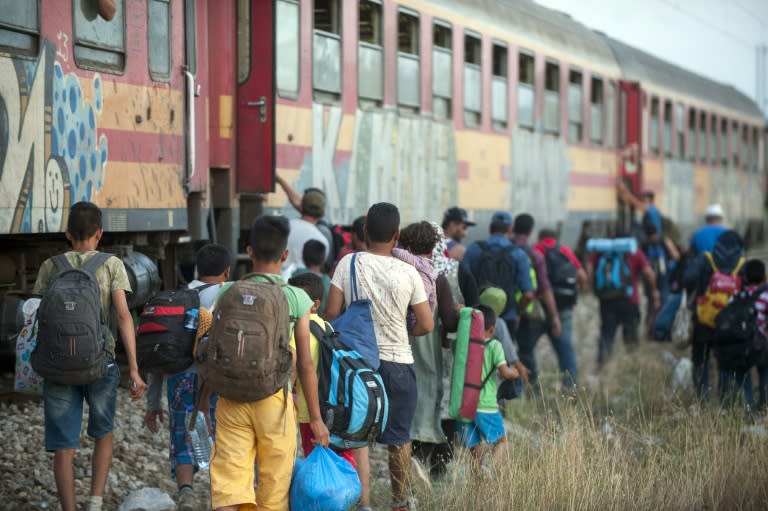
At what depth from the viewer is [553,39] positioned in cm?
1717

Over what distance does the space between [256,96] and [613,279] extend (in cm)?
398

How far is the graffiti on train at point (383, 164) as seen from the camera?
1079 cm

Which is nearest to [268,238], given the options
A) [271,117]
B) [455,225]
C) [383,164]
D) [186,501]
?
[186,501]

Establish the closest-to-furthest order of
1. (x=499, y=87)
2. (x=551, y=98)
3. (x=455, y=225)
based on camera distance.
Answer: (x=455, y=225) < (x=499, y=87) < (x=551, y=98)

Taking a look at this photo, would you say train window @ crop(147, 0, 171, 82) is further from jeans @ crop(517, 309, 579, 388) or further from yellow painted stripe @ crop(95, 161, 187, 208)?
jeans @ crop(517, 309, 579, 388)

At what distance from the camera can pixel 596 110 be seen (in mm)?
19266

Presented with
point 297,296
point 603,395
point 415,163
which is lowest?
point 603,395

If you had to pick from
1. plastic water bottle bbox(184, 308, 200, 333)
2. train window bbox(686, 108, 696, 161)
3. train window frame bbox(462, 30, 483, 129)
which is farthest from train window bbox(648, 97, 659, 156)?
plastic water bottle bbox(184, 308, 200, 333)

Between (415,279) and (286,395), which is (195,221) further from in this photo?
(286,395)

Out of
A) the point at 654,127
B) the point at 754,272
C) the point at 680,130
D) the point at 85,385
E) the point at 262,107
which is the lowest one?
the point at 85,385

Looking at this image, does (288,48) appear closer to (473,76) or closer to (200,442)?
(473,76)

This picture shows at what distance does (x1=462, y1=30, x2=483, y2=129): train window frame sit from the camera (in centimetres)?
1396

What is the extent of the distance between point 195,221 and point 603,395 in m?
3.41

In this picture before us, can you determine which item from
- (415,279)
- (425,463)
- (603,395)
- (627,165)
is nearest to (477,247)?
(603,395)
